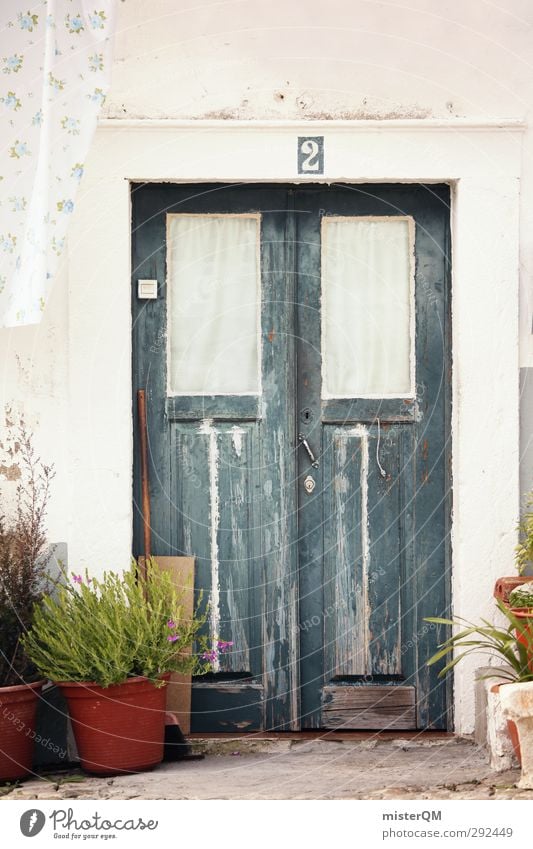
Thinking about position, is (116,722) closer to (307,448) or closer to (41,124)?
(307,448)

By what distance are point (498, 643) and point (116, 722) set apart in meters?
1.54

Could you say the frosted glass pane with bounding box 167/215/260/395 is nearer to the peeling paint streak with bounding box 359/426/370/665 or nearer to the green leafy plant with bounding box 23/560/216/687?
the peeling paint streak with bounding box 359/426/370/665

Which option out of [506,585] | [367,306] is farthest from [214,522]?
[506,585]

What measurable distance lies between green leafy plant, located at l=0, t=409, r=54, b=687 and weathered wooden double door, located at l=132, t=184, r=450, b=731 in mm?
425

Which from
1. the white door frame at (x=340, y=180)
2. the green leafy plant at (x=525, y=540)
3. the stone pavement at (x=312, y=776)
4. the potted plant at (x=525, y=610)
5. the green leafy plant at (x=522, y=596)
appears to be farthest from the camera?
the white door frame at (x=340, y=180)

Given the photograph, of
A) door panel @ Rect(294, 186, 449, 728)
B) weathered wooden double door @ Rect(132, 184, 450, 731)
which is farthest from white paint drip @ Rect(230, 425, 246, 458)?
door panel @ Rect(294, 186, 449, 728)

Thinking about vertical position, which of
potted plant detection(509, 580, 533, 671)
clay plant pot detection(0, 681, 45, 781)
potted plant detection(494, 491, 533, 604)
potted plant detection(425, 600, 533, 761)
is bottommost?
clay plant pot detection(0, 681, 45, 781)

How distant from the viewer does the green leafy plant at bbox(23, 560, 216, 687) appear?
4.44 metres

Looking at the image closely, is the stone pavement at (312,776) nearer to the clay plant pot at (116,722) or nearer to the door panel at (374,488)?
the clay plant pot at (116,722)

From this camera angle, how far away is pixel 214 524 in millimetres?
5094

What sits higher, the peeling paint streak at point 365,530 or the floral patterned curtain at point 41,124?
the floral patterned curtain at point 41,124

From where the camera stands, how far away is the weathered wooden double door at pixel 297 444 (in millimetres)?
5086

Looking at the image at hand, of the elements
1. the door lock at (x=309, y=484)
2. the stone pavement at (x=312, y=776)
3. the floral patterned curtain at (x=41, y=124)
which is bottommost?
the stone pavement at (x=312, y=776)

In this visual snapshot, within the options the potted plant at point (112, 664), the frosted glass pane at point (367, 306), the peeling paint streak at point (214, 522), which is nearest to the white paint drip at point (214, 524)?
the peeling paint streak at point (214, 522)
